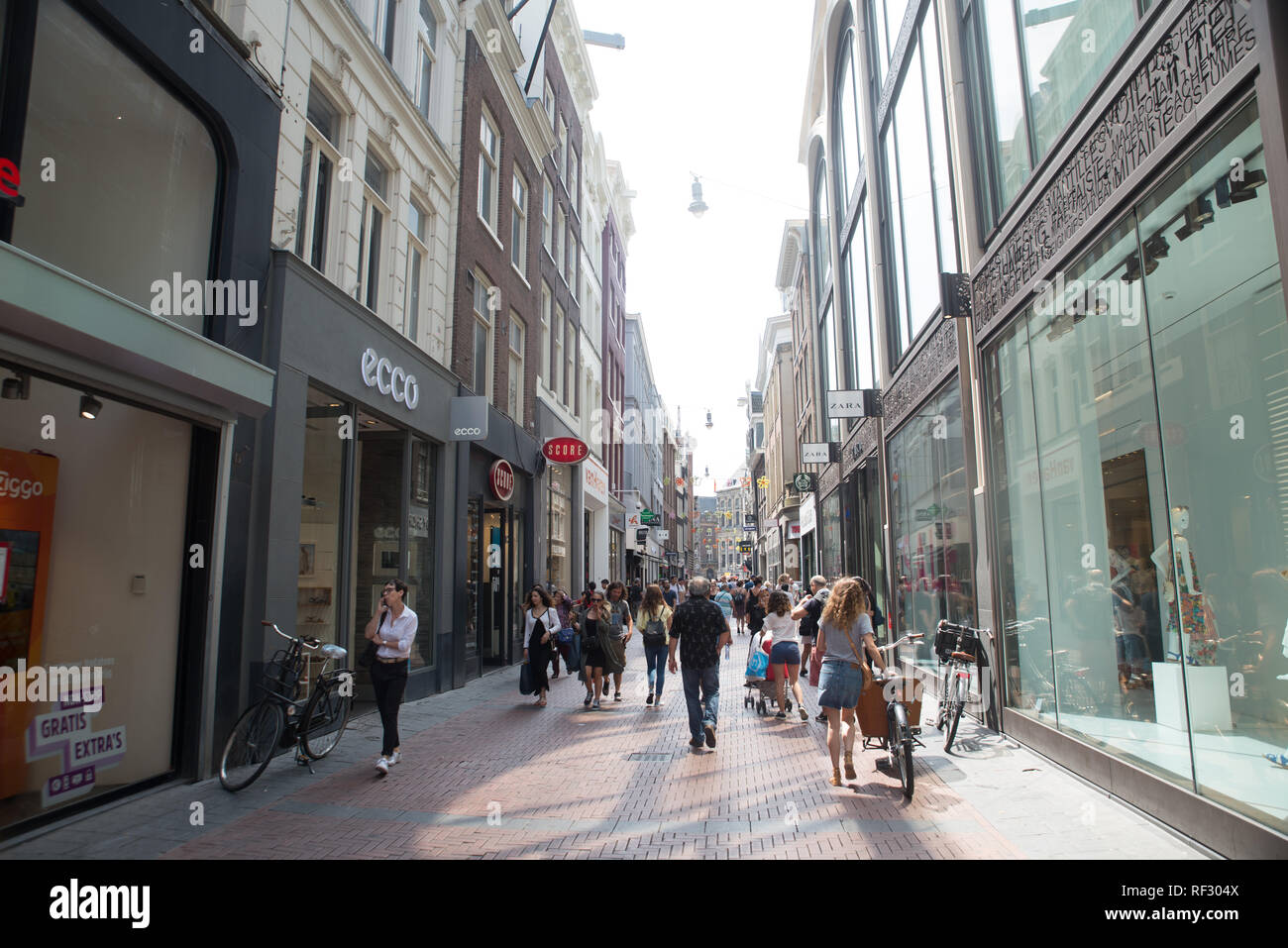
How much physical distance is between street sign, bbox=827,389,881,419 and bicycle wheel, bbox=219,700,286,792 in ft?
38.3

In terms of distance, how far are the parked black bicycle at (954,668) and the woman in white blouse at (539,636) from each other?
16.9 feet

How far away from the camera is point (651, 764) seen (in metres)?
7.52

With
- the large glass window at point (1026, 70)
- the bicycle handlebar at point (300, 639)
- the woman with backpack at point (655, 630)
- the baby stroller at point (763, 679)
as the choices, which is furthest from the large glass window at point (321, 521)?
the large glass window at point (1026, 70)

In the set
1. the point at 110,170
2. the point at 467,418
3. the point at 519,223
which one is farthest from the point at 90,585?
the point at 519,223

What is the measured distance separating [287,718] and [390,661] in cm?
100

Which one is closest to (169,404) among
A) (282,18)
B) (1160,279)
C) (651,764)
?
(282,18)

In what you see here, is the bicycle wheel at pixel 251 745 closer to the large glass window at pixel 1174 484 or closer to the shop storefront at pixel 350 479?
the shop storefront at pixel 350 479

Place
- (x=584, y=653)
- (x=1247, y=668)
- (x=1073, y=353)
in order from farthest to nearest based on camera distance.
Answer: (x=584, y=653) → (x=1073, y=353) → (x=1247, y=668)

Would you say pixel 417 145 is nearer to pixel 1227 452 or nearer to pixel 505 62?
pixel 505 62

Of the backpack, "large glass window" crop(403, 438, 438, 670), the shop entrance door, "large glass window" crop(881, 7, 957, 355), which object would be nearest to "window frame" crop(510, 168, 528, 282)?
the shop entrance door

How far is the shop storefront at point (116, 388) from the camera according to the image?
5324 millimetres

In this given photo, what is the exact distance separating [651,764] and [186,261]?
21.0 ft

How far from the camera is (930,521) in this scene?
12.2 metres
